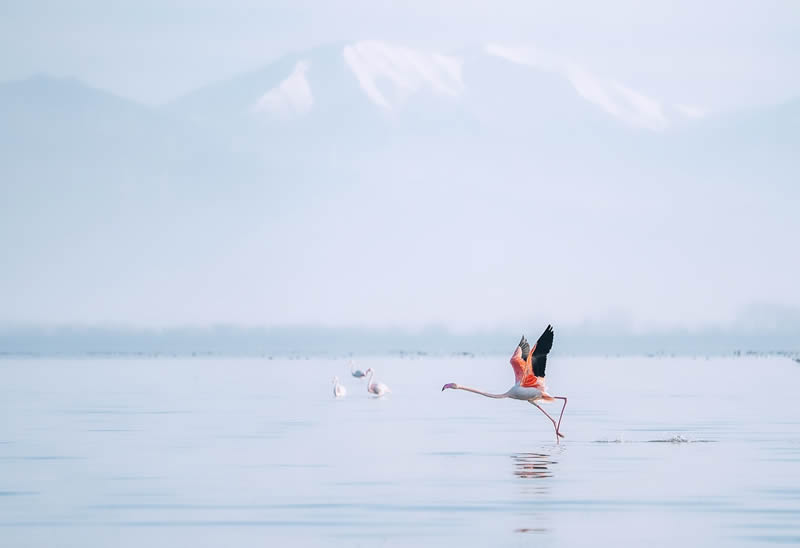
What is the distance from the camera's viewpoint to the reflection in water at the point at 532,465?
23016 mm

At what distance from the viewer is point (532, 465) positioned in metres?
24.5

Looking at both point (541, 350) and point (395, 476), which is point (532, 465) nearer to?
point (395, 476)

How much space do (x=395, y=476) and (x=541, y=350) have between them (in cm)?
657

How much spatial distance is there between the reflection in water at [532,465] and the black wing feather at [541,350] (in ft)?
7.89

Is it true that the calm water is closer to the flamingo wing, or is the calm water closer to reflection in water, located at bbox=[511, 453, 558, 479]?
reflection in water, located at bbox=[511, 453, 558, 479]

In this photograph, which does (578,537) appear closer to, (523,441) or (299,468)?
(299,468)

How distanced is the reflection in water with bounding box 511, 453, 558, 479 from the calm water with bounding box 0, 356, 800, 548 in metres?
0.05

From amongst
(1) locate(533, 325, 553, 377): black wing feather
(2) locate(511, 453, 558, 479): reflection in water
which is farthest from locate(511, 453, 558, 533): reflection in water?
(1) locate(533, 325, 553, 377): black wing feather

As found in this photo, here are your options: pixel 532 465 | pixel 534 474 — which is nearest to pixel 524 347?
pixel 532 465

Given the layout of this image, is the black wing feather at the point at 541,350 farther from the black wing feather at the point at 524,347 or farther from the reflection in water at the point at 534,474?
the reflection in water at the point at 534,474

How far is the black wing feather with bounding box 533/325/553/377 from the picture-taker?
93.1ft

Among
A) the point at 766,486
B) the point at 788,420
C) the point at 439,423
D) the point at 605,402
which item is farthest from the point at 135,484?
the point at 605,402

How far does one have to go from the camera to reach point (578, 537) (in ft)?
55.2

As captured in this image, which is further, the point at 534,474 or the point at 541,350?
the point at 541,350
